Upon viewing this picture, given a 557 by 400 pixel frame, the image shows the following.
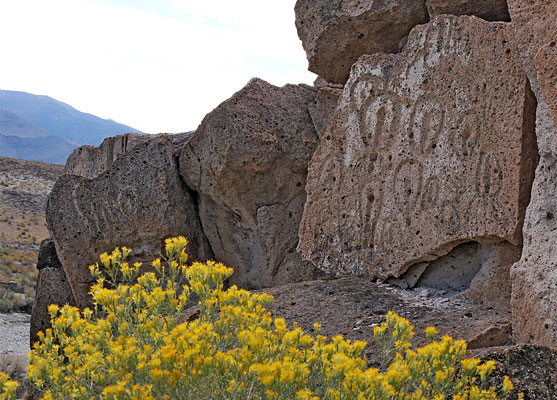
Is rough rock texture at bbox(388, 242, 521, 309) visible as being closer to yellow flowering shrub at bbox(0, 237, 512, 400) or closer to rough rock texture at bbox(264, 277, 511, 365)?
rough rock texture at bbox(264, 277, 511, 365)

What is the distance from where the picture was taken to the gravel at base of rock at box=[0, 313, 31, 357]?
997 cm

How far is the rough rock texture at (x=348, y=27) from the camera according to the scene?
202 inches

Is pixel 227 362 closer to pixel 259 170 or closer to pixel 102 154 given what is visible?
pixel 259 170

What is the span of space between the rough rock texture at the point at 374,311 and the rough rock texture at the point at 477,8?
1.94 m

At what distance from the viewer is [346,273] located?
4.82 metres

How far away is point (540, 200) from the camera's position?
3.51 meters

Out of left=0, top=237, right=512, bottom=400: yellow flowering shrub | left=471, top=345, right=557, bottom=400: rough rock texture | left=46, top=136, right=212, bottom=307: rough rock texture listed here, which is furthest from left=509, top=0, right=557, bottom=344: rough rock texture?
left=46, top=136, right=212, bottom=307: rough rock texture

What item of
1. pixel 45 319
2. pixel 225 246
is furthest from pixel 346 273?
pixel 45 319

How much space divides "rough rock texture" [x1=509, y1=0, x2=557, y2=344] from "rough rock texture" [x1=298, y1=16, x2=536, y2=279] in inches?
12.4

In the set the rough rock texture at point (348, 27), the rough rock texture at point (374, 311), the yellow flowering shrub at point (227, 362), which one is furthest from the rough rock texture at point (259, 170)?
the yellow flowering shrub at point (227, 362)

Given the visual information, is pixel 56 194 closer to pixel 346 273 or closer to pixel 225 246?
pixel 225 246

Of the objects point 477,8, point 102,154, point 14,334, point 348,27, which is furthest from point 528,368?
point 14,334

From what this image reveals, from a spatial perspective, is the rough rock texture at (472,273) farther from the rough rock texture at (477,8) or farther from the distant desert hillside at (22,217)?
the distant desert hillside at (22,217)

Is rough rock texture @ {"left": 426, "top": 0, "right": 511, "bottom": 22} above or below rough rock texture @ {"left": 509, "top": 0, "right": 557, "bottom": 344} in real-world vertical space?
above
